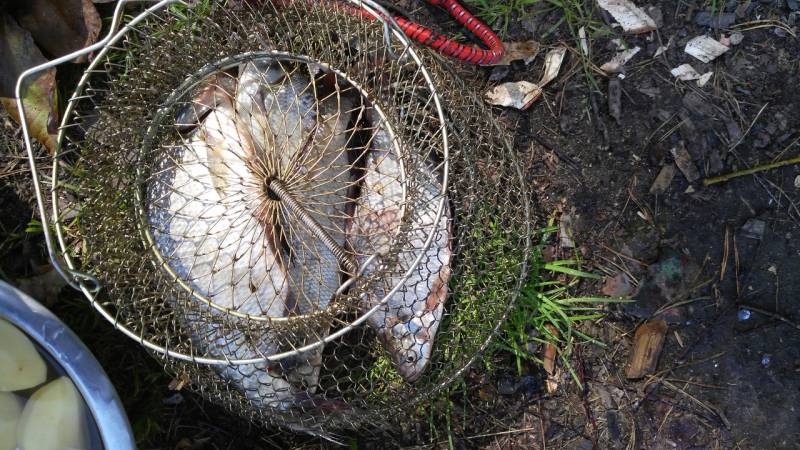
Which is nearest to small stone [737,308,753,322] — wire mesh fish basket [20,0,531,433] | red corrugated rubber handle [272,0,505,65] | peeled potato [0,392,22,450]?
wire mesh fish basket [20,0,531,433]

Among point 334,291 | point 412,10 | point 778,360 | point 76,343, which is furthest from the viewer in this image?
point 412,10

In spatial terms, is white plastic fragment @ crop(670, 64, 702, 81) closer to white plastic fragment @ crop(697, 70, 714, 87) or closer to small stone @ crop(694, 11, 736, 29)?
white plastic fragment @ crop(697, 70, 714, 87)

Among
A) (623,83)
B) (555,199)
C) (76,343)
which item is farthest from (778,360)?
(76,343)

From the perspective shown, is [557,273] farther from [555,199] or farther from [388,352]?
[388,352]

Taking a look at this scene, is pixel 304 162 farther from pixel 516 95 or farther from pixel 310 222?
pixel 516 95

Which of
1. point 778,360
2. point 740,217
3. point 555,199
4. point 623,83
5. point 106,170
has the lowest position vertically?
point 778,360

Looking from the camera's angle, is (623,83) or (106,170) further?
(623,83)
